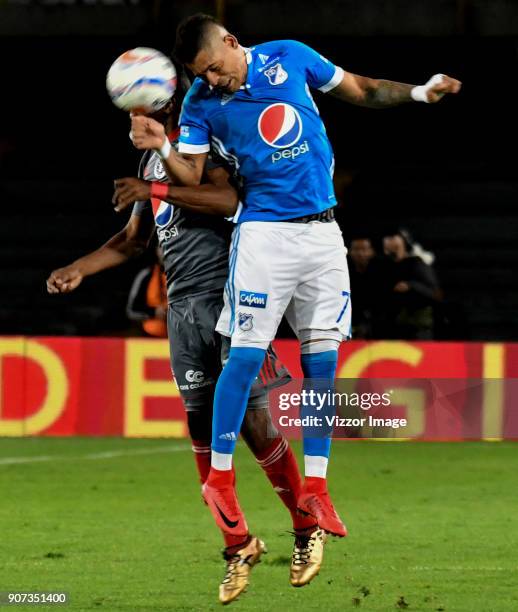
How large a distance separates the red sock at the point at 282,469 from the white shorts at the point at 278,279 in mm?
562

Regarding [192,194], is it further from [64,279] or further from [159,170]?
[64,279]

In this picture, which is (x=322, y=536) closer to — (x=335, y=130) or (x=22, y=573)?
(x=22, y=573)

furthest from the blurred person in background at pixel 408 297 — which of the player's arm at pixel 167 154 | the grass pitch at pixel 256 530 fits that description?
the player's arm at pixel 167 154

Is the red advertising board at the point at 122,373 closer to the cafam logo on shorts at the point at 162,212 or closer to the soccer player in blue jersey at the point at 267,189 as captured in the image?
the cafam logo on shorts at the point at 162,212

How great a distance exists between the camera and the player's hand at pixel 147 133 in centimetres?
541

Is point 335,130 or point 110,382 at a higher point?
point 335,130

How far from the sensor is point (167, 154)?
5.52m

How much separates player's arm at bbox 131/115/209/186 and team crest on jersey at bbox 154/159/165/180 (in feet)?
1.42

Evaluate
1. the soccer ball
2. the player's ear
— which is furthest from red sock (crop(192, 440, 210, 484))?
the player's ear

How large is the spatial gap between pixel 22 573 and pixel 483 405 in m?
3.48

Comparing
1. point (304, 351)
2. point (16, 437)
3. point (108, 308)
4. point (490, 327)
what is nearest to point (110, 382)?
point (16, 437)

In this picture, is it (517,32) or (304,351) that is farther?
(517,32)

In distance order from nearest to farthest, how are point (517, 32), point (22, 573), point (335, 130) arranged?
point (22, 573)
point (517, 32)
point (335, 130)

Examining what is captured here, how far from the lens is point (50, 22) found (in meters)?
15.7
